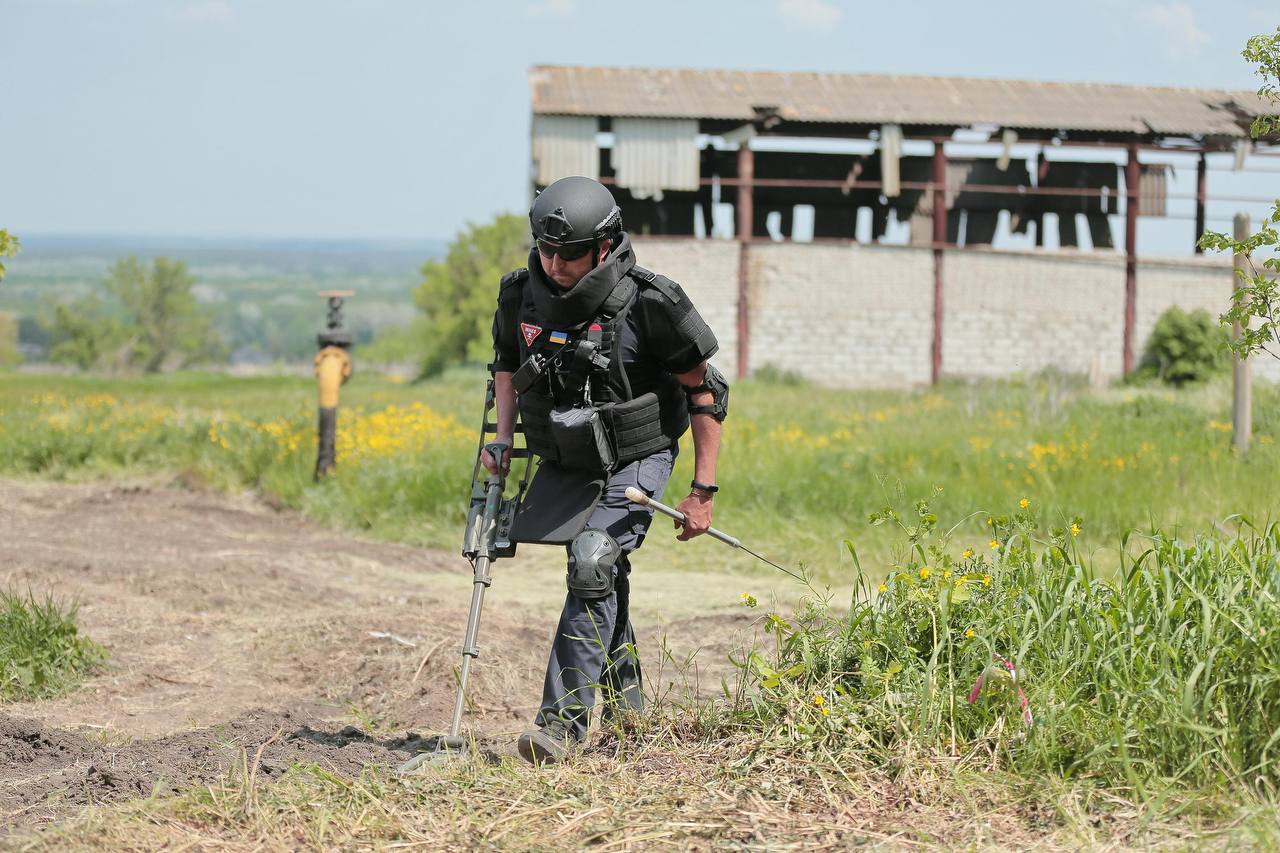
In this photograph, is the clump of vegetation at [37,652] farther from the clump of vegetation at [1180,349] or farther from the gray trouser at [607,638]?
the clump of vegetation at [1180,349]

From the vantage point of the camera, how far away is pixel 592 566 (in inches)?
176

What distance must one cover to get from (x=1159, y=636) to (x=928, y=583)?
2.29ft

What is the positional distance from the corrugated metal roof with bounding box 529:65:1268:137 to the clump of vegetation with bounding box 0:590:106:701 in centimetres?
2133

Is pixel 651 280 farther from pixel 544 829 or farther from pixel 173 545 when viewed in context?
pixel 173 545

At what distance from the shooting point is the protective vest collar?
459 cm

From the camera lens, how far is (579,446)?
15.3ft

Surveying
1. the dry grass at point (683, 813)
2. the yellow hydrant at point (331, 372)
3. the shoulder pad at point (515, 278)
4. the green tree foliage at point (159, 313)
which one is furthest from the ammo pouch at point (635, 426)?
the green tree foliage at point (159, 313)

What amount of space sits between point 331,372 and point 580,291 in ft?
25.2

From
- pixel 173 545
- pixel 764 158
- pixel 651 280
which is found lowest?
Answer: pixel 173 545

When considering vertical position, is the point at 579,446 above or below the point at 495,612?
above

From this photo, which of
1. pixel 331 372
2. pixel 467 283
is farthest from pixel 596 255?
pixel 467 283

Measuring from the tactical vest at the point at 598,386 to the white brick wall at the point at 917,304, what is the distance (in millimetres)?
22283

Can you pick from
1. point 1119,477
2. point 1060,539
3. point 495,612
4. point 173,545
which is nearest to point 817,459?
point 1119,477

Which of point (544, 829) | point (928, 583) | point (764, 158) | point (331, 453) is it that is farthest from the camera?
point (764, 158)
